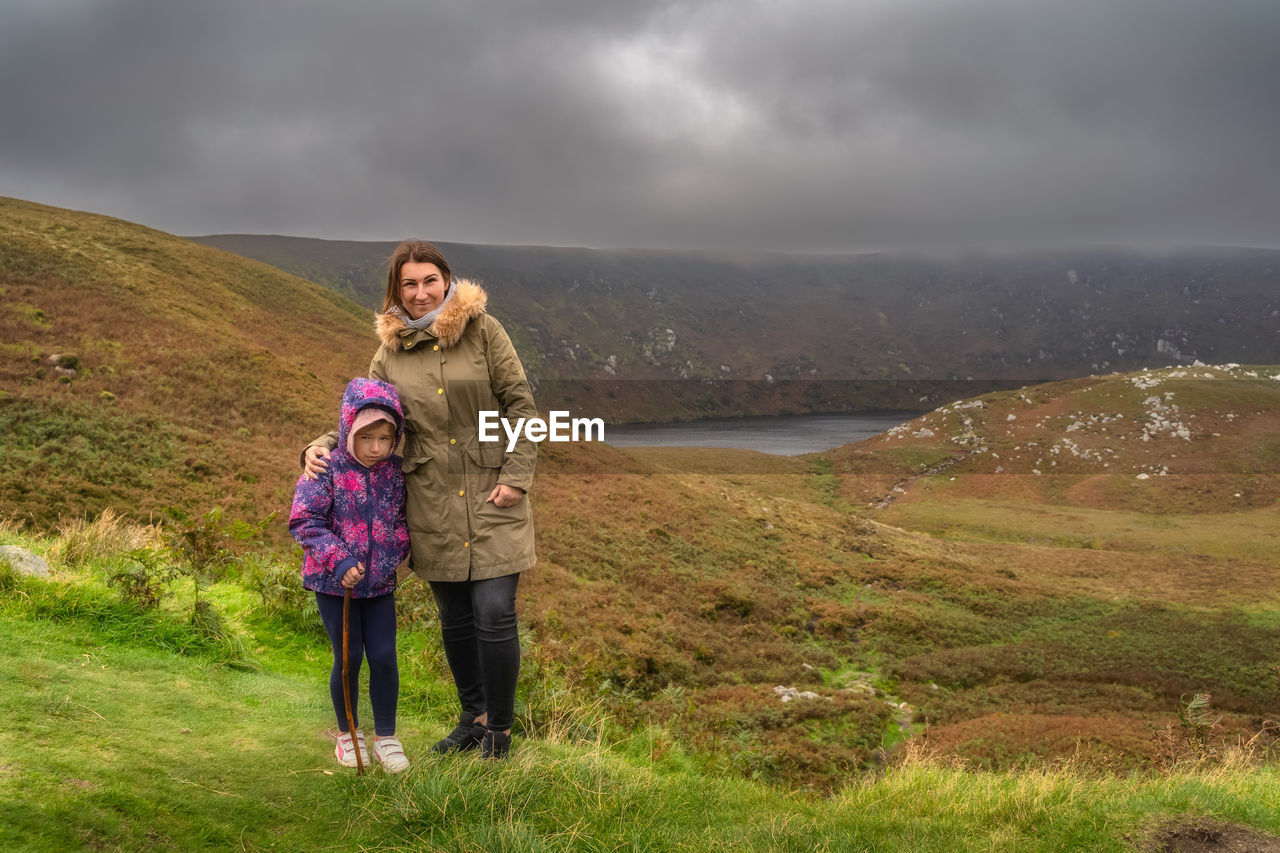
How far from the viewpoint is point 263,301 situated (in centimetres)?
3600

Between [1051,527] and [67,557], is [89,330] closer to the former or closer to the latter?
[67,557]

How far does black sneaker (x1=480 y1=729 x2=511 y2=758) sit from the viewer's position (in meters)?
4.39

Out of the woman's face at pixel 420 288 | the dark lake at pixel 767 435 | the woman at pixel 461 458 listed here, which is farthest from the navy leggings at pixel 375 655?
the dark lake at pixel 767 435

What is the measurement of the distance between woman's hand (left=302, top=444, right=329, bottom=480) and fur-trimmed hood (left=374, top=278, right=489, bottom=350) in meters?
0.80

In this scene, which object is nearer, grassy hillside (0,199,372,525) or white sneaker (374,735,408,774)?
white sneaker (374,735,408,774)

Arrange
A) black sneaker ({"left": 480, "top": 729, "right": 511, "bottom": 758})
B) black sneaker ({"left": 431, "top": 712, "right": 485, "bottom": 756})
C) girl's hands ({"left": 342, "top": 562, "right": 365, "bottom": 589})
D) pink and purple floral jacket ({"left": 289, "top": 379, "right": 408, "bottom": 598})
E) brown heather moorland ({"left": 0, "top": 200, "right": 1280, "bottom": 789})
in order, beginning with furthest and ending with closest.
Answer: brown heather moorland ({"left": 0, "top": 200, "right": 1280, "bottom": 789}) → black sneaker ({"left": 431, "top": 712, "right": 485, "bottom": 756}) → black sneaker ({"left": 480, "top": 729, "right": 511, "bottom": 758}) → pink and purple floral jacket ({"left": 289, "top": 379, "right": 408, "bottom": 598}) → girl's hands ({"left": 342, "top": 562, "right": 365, "bottom": 589})

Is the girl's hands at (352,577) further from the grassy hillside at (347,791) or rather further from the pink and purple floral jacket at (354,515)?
the grassy hillside at (347,791)

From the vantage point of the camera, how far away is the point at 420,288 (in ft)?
14.5

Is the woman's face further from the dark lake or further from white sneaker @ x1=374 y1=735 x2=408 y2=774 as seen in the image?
the dark lake

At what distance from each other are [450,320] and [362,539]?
1.44 meters

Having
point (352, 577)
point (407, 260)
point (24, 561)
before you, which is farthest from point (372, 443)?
point (24, 561)

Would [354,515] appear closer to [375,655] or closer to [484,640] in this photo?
[375,655]

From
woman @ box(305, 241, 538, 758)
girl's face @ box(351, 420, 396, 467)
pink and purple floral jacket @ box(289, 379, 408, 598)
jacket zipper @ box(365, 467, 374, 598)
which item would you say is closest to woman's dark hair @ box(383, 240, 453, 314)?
woman @ box(305, 241, 538, 758)

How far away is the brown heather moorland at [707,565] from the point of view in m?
13.7
